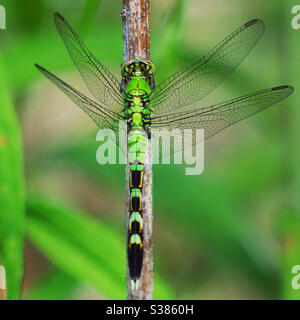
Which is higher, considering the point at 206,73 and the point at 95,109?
the point at 206,73

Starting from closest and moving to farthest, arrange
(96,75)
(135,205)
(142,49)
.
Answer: (142,49)
(135,205)
(96,75)

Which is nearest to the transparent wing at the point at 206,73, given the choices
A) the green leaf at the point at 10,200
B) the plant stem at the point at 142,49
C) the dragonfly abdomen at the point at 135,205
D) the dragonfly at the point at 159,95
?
the dragonfly at the point at 159,95

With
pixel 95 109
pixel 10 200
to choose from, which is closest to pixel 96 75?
pixel 95 109

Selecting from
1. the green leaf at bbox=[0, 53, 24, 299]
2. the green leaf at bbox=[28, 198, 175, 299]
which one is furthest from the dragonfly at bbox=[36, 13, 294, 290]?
the green leaf at bbox=[0, 53, 24, 299]

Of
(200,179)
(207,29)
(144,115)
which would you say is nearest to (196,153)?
(200,179)

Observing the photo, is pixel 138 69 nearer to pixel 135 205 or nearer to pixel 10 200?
pixel 135 205
